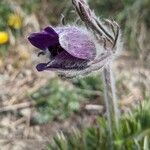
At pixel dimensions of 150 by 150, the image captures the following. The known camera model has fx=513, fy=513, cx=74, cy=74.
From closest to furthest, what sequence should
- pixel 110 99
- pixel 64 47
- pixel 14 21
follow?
1. pixel 64 47
2. pixel 110 99
3. pixel 14 21

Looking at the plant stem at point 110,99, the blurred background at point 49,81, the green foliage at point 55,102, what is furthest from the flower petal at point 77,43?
the green foliage at point 55,102

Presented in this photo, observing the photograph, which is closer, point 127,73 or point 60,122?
point 60,122

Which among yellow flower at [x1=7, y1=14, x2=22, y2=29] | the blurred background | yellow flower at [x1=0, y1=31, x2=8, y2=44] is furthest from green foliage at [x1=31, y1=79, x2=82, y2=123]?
yellow flower at [x1=7, y1=14, x2=22, y2=29]

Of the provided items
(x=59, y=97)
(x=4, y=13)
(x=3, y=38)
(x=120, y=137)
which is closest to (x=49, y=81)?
(x=59, y=97)

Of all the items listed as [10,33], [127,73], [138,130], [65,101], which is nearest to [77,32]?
[138,130]

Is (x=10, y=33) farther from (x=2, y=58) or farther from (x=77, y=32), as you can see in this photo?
(x=77, y=32)

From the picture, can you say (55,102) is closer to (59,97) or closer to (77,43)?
(59,97)
